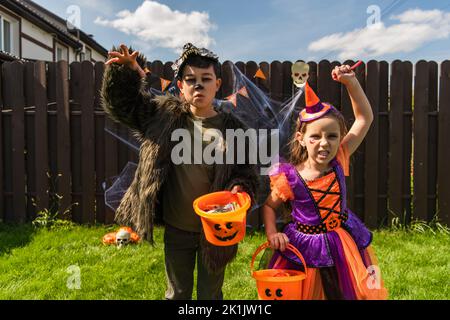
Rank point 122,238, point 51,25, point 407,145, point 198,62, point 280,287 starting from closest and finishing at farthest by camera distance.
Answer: point 280,287, point 198,62, point 122,238, point 407,145, point 51,25

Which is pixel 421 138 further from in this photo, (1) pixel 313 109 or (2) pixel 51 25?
(2) pixel 51 25

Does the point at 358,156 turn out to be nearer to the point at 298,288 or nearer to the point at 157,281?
the point at 157,281

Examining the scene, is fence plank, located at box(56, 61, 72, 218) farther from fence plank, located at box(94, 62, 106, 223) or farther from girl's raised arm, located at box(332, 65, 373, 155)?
girl's raised arm, located at box(332, 65, 373, 155)

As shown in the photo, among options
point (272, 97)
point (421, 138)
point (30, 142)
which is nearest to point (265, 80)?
point (272, 97)

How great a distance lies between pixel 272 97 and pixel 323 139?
277 centimetres

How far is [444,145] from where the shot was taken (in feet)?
15.5

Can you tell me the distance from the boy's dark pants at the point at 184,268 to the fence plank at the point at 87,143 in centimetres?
290

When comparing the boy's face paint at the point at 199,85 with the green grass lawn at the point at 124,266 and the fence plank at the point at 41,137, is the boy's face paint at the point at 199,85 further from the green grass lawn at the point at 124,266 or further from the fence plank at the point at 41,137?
the fence plank at the point at 41,137

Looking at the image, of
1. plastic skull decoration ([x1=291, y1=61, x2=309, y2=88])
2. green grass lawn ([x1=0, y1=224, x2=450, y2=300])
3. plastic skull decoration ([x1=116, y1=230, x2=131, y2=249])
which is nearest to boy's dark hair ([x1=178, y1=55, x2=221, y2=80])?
green grass lawn ([x1=0, y1=224, x2=450, y2=300])

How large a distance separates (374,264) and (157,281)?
1.81 metres

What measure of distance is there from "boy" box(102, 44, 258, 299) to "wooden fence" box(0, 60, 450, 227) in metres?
2.56

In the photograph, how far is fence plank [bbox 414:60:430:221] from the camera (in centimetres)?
468

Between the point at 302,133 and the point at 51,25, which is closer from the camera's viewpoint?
the point at 302,133
